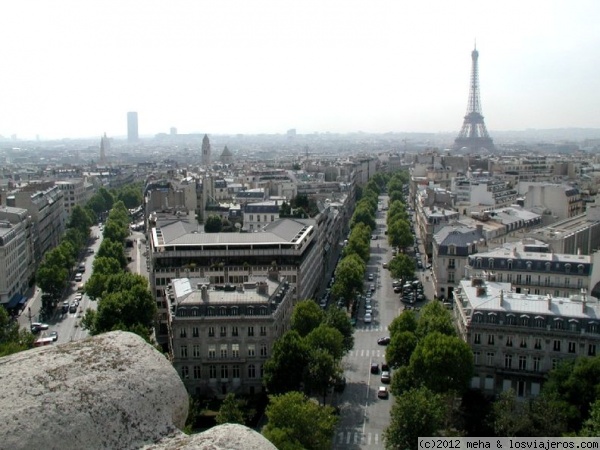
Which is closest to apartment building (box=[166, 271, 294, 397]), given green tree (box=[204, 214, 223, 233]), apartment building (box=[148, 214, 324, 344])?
apartment building (box=[148, 214, 324, 344])

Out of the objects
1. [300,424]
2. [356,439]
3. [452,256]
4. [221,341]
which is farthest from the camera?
Result: [452,256]

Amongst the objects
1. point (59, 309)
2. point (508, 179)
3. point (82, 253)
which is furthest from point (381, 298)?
point (508, 179)

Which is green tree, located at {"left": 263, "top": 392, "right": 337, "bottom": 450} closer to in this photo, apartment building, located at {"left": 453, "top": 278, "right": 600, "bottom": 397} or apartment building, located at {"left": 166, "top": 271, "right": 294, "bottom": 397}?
apartment building, located at {"left": 166, "top": 271, "right": 294, "bottom": 397}

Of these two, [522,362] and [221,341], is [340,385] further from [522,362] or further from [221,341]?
[522,362]

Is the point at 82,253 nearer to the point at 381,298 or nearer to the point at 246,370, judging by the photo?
the point at 381,298

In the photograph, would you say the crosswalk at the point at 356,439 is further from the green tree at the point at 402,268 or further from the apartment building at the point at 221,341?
the green tree at the point at 402,268

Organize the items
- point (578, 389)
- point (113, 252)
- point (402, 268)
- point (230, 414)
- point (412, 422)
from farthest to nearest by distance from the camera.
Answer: point (113, 252) → point (402, 268) → point (578, 389) → point (230, 414) → point (412, 422)

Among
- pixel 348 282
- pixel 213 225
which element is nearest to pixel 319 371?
pixel 348 282

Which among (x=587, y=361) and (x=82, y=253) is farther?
(x=82, y=253)
